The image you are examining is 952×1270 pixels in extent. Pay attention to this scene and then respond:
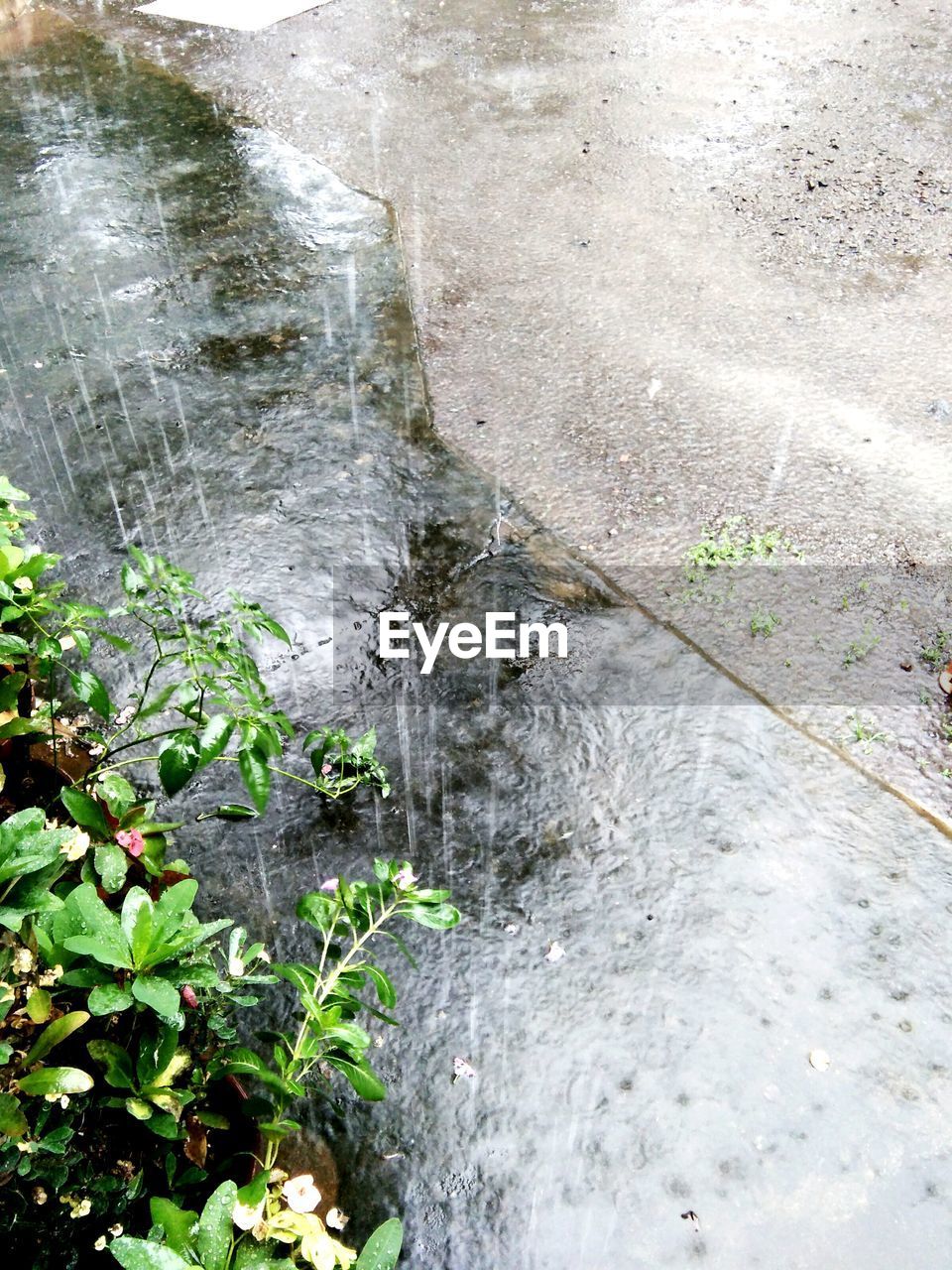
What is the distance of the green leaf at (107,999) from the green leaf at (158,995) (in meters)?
0.02

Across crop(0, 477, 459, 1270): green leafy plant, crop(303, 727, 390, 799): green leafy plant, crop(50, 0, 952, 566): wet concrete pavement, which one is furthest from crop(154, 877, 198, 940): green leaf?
crop(50, 0, 952, 566): wet concrete pavement

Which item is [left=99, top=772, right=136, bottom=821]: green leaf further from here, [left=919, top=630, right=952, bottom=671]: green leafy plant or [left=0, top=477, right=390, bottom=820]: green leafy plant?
[left=919, top=630, right=952, bottom=671]: green leafy plant

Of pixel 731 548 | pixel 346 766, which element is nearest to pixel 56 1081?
pixel 346 766

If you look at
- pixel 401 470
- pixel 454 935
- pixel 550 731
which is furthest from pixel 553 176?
pixel 454 935

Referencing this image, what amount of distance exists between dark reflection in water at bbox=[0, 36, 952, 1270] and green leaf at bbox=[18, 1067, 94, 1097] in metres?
0.73

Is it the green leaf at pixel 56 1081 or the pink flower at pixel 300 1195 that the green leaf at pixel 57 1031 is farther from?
the pink flower at pixel 300 1195

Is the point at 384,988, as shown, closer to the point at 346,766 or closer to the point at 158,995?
the point at 158,995

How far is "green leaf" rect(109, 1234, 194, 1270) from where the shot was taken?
1.31 meters

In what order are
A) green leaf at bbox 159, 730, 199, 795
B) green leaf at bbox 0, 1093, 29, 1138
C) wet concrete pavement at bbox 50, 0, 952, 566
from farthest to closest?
wet concrete pavement at bbox 50, 0, 952, 566 < green leaf at bbox 159, 730, 199, 795 < green leaf at bbox 0, 1093, 29, 1138

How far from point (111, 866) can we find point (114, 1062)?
1.06 feet

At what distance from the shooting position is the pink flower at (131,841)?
6.36 ft

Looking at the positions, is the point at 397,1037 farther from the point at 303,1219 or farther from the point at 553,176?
the point at 553,176

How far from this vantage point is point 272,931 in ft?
7.78

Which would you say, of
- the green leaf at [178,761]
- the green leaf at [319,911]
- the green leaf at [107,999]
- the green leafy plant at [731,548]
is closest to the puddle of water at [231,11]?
the green leafy plant at [731,548]
